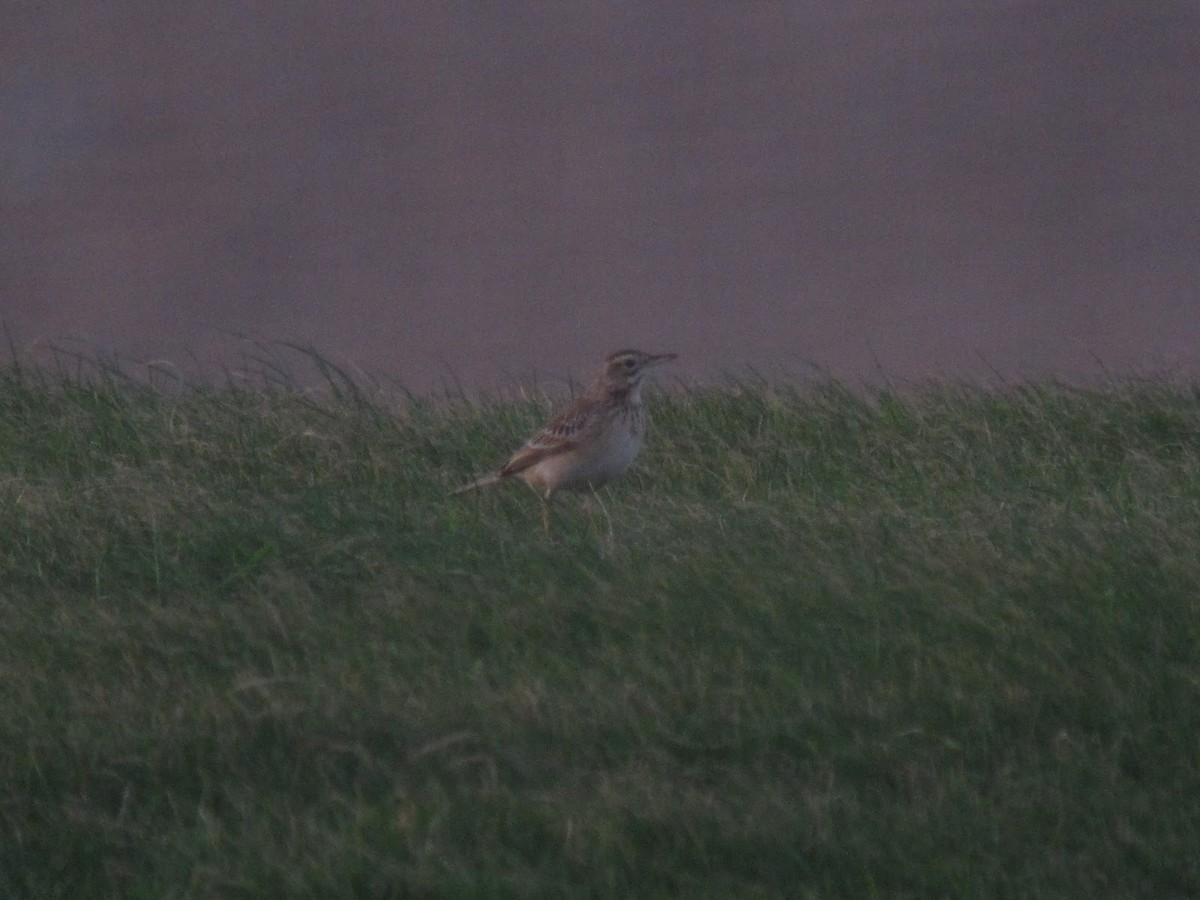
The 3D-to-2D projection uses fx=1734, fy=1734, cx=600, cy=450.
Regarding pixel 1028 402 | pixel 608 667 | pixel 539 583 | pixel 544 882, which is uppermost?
pixel 1028 402

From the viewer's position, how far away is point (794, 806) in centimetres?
477

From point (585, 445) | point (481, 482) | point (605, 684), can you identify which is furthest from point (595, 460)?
point (605, 684)

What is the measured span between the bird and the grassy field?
0.13m

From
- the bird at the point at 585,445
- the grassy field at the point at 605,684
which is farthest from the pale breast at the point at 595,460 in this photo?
the grassy field at the point at 605,684

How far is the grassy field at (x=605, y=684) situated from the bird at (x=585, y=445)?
13 cm

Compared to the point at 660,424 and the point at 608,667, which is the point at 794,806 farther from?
the point at 660,424

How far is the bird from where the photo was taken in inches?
319

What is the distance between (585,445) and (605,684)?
2735mm

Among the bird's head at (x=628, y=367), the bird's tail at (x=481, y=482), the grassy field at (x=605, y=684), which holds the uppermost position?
the bird's head at (x=628, y=367)

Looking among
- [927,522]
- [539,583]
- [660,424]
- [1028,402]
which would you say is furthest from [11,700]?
[1028,402]

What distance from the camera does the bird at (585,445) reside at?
8094mm

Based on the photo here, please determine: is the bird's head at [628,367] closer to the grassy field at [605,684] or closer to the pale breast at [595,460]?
the pale breast at [595,460]

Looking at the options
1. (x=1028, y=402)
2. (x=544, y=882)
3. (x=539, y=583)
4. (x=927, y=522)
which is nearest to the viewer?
(x=544, y=882)

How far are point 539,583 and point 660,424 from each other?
3.13m
